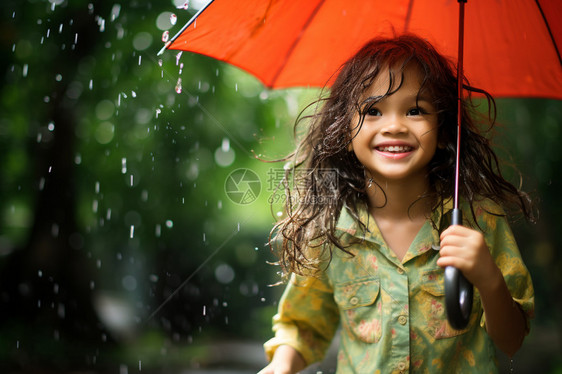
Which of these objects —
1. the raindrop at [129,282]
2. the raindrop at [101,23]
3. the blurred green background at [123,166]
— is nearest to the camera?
the blurred green background at [123,166]

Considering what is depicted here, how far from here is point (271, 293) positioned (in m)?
10.4

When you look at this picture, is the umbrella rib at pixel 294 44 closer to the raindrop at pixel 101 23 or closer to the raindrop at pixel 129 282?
the raindrop at pixel 101 23

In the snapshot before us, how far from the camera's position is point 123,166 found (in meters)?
8.17

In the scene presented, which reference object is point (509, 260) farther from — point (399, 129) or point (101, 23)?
point (101, 23)

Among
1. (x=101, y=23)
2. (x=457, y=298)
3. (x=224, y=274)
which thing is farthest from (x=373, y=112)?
(x=224, y=274)

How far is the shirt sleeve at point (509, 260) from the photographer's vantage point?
6.12 ft

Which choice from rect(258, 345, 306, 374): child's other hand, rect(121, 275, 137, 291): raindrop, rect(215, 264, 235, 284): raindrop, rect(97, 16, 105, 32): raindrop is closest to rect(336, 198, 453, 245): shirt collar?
rect(258, 345, 306, 374): child's other hand

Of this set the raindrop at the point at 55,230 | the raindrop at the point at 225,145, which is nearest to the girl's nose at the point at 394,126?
the raindrop at the point at 55,230

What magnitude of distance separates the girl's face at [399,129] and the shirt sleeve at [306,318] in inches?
18.7

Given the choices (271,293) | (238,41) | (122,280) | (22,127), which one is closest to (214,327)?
(271,293)

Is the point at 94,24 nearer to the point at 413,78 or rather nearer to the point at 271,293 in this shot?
the point at 413,78

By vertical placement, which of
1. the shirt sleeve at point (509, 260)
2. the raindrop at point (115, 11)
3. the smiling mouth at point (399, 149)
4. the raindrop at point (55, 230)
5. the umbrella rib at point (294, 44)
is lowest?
the raindrop at point (55, 230)

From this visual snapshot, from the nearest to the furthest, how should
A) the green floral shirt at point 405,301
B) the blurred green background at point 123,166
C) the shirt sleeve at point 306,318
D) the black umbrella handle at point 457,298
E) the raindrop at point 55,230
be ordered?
the black umbrella handle at point 457,298 → the green floral shirt at point 405,301 → the shirt sleeve at point 306,318 → the blurred green background at point 123,166 → the raindrop at point 55,230

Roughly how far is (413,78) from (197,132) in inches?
231
